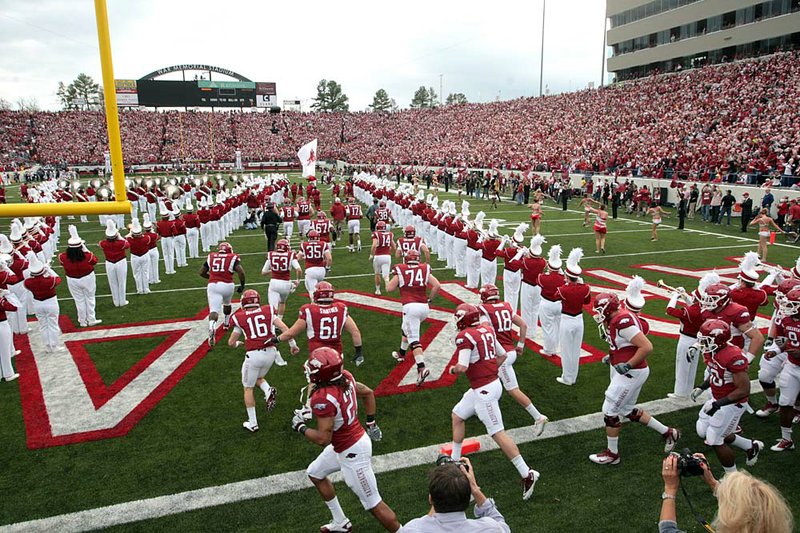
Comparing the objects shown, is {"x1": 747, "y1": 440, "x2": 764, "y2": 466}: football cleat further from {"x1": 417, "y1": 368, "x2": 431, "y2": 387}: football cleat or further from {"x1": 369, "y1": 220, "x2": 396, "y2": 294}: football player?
{"x1": 369, "y1": 220, "x2": 396, "y2": 294}: football player

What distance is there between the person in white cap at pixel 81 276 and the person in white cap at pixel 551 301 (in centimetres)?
883

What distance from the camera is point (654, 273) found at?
1445 centimetres

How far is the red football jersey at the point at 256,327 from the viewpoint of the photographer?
659cm

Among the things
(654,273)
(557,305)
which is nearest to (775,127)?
(654,273)

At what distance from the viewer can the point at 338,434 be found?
449 centimetres

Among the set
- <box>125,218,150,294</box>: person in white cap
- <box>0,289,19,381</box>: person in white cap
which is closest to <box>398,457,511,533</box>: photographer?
<box>0,289,19,381</box>: person in white cap

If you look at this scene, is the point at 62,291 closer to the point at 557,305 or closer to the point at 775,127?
the point at 557,305

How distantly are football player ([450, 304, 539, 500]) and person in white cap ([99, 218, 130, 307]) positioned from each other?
31.3 ft

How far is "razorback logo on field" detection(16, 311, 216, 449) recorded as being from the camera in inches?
275

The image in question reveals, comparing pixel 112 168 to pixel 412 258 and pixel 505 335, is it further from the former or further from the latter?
pixel 412 258

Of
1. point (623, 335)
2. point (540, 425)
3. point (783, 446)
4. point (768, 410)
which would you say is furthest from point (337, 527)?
point (768, 410)

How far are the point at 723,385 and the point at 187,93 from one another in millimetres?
73672

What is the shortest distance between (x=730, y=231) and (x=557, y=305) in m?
16.7

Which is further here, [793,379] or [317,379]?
[793,379]
